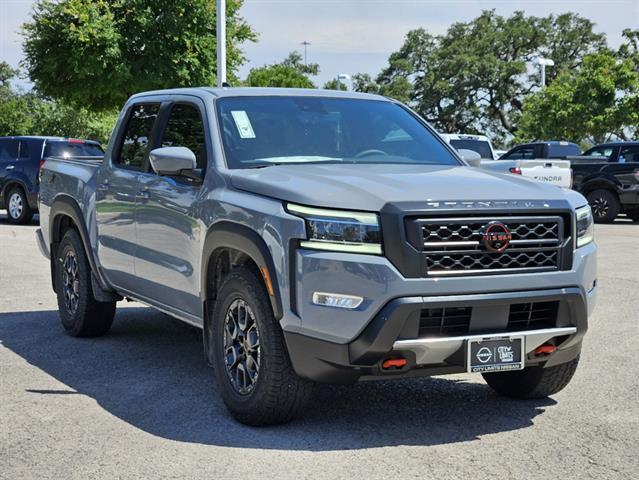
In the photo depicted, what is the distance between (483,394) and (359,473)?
1.84 meters

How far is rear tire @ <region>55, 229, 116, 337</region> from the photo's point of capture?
26.8ft

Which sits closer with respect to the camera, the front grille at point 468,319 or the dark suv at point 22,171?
the front grille at point 468,319

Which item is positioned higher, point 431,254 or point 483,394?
point 431,254

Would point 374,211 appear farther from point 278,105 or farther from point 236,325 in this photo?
point 278,105

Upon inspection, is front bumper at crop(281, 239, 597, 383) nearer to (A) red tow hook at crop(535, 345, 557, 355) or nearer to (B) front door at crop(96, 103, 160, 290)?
(A) red tow hook at crop(535, 345, 557, 355)

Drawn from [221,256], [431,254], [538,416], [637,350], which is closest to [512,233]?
[431,254]

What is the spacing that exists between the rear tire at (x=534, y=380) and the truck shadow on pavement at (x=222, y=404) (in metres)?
0.07

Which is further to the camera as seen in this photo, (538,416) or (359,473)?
(538,416)

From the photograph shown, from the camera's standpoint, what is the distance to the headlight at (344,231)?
5043 mm

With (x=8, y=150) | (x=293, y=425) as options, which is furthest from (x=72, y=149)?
(x=293, y=425)

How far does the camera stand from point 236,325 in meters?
5.71

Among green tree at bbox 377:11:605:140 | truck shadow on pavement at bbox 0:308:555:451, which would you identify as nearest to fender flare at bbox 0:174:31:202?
truck shadow on pavement at bbox 0:308:555:451

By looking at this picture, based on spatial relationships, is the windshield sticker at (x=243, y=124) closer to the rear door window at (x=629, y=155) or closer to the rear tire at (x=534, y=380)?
the rear tire at (x=534, y=380)

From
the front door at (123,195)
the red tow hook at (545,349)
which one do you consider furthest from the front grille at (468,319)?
the front door at (123,195)
